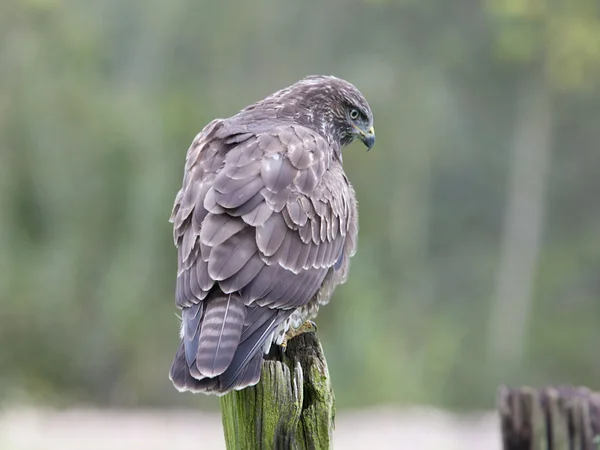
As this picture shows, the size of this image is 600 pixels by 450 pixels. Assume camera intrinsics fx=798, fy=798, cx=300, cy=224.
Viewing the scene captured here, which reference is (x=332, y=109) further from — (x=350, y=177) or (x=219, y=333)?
(x=350, y=177)

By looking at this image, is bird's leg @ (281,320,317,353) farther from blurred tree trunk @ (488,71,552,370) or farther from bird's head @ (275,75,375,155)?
blurred tree trunk @ (488,71,552,370)

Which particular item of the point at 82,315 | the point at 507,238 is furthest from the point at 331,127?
the point at 507,238

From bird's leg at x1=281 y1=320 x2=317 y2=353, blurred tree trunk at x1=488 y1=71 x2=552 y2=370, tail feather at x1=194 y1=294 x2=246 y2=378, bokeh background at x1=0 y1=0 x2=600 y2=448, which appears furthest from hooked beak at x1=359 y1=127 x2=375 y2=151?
blurred tree trunk at x1=488 y1=71 x2=552 y2=370

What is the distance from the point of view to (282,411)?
2.65 metres

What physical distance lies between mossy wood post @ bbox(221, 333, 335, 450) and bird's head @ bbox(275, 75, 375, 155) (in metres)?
1.96

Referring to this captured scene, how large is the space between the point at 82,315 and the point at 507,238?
777 cm

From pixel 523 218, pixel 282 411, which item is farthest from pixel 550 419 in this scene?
pixel 523 218

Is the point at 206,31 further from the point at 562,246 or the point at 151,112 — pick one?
the point at 562,246

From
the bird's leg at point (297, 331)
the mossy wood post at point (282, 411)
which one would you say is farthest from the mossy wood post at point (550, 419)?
the mossy wood post at point (282, 411)

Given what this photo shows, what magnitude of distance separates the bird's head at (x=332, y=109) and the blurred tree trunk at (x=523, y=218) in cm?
971

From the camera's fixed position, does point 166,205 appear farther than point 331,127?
Yes

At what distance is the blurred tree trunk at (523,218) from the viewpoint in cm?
1388

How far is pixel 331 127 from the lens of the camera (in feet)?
15.1

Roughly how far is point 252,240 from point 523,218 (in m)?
12.3
